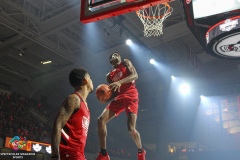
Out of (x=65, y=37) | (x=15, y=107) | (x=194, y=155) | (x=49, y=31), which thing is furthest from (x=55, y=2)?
(x=194, y=155)

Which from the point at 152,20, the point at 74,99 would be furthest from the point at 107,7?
the point at 152,20

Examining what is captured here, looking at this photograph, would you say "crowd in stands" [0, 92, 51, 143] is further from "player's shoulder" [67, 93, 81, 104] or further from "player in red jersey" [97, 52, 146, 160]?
"player's shoulder" [67, 93, 81, 104]

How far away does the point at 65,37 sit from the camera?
15430mm

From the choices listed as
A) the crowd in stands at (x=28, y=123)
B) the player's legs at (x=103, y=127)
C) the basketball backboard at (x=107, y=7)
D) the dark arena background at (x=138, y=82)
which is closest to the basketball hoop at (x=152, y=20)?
the dark arena background at (x=138, y=82)

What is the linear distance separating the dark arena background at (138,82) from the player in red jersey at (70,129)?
5369 mm

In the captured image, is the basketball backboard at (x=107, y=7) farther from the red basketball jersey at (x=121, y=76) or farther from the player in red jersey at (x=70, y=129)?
the player in red jersey at (x=70, y=129)

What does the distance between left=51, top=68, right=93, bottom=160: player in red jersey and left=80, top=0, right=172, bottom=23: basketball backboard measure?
208 cm

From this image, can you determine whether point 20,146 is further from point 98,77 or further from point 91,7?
point 91,7

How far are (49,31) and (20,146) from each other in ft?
17.1

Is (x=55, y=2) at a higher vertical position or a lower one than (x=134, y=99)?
higher

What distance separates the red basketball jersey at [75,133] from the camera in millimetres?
2756

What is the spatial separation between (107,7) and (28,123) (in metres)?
12.5

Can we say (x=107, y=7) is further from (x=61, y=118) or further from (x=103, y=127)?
(x=61, y=118)

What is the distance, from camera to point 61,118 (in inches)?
108
